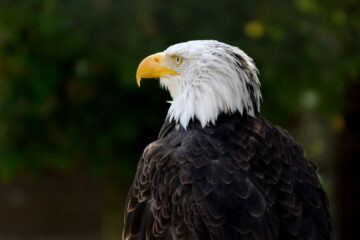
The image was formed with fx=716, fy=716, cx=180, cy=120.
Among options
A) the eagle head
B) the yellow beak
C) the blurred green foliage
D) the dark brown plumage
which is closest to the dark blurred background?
the blurred green foliage

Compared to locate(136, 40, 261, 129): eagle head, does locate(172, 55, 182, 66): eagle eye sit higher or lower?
higher

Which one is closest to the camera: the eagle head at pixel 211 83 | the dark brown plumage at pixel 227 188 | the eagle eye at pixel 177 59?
the dark brown plumage at pixel 227 188

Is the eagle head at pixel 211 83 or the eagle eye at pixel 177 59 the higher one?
the eagle eye at pixel 177 59

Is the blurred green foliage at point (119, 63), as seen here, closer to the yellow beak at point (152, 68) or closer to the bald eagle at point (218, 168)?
the yellow beak at point (152, 68)

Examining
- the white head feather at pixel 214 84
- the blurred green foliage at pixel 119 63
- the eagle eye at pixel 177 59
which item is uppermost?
the blurred green foliage at pixel 119 63

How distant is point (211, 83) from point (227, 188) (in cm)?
69

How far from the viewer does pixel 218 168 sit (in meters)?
3.52

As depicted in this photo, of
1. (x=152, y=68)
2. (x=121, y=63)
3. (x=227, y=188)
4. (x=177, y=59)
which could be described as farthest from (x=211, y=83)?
(x=121, y=63)

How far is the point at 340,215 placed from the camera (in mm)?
8812

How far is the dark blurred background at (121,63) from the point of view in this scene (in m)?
5.92

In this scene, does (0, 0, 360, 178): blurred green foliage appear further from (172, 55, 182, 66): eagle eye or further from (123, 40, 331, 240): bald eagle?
(123, 40, 331, 240): bald eagle

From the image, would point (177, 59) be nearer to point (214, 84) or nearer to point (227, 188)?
point (214, 84)

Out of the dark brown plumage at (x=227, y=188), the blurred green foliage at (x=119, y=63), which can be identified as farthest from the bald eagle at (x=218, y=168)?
the blurred green foliage at (x=119, y=63)

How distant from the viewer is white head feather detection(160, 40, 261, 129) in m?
3.85
